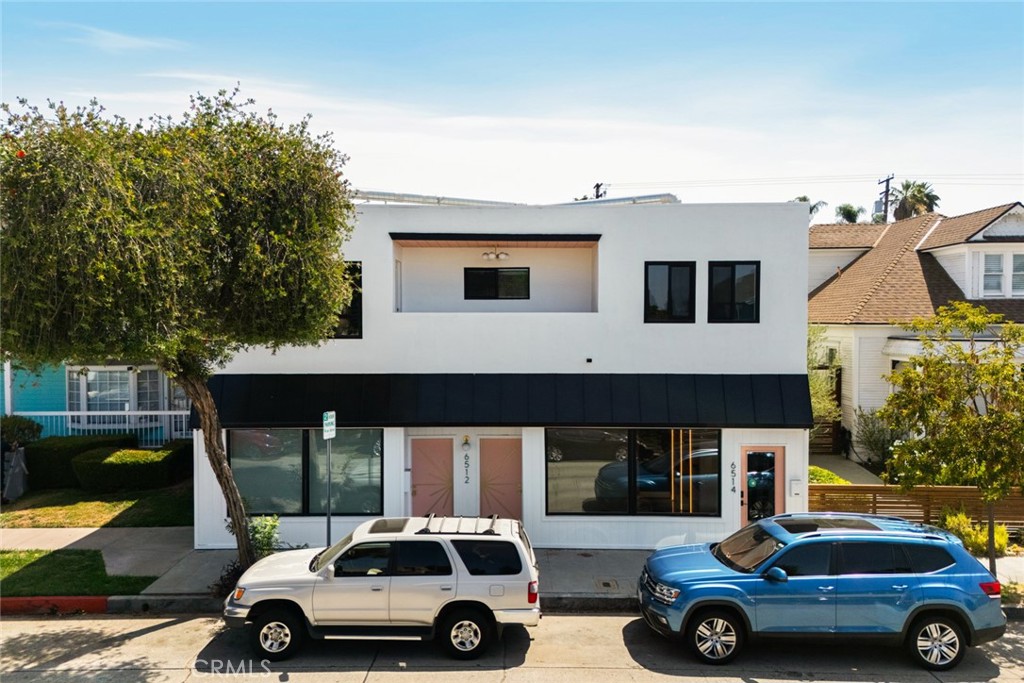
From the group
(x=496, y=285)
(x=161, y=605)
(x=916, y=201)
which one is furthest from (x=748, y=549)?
(x=916, y=201)

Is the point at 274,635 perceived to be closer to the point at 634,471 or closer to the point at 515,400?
the point at 515,400

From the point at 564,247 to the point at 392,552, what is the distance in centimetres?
720

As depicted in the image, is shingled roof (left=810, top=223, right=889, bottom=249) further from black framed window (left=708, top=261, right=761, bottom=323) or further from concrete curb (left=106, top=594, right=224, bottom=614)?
concrete curb (left=106, top=594, right=224, bottom=614)

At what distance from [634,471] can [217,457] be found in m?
7.06

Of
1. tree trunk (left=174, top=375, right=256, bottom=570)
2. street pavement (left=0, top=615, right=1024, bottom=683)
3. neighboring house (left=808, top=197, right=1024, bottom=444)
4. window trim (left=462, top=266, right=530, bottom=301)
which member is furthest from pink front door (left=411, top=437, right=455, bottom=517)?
neighboring house (left=808, top=197, right=1024, bottom=444)

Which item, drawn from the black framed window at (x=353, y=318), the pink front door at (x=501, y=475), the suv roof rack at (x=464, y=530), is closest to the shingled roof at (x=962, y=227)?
the pink front door at (x=501, y=475)

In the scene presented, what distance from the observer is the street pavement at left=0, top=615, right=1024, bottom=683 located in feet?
27.8

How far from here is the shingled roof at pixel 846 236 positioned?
2722 centimetres

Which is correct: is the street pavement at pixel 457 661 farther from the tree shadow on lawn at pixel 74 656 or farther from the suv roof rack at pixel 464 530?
the suv roof rack at pixel 464 530

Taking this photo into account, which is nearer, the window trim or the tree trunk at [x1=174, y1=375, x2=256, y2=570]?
the tree trunk at [x1=174, y1=375, x2=256, y2=570]

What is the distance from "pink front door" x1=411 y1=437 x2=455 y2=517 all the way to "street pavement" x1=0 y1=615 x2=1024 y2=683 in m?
4.00

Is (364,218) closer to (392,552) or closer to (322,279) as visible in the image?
(322,279)

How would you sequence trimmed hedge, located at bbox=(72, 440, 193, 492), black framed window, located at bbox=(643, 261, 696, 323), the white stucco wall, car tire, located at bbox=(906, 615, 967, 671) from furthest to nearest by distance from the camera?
trimmed hedge, located at bbox=(72, 440, 193, 492) → black framed window, located at bbox=(643, 261, 696, 323) → the white stucco wall → car tire, located at bbox=(906, 615, 967, 671)

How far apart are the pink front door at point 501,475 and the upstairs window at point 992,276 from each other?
16.6 metres
